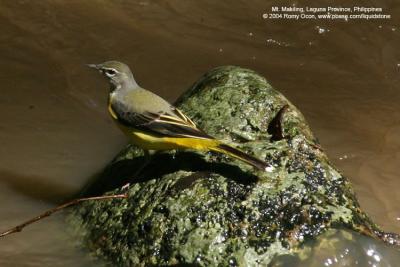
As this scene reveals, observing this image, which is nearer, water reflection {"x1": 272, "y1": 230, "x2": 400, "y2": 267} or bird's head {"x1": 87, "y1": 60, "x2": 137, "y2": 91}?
water reflection {"x1": 272, "y1": 230, "x2": 400, "y2": 267}

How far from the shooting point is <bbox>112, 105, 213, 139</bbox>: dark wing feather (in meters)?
5.95

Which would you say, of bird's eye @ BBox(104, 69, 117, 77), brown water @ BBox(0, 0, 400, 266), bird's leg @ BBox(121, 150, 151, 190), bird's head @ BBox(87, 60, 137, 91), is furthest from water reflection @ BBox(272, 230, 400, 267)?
bird's eye @ BBox(104, 69, 117, 77)

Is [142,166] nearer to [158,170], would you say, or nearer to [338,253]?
[158,170]

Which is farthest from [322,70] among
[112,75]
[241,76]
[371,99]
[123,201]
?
[123,201]

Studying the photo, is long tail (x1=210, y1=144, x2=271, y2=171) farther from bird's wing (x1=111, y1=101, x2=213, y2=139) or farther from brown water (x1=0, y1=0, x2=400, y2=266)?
brown water (x1=0, y1=0, x2=400, y2=266)

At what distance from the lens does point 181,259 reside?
17.0ft

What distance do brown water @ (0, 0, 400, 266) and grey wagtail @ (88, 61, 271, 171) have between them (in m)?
1.06

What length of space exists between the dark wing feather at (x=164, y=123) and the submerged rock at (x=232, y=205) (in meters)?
0.23

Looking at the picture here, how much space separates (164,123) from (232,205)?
1162 millimetres

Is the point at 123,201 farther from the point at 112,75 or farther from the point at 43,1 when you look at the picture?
the point at 43,1

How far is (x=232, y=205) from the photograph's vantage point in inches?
211

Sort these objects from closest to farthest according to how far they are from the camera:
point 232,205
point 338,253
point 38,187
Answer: point 338,253 < point 232,205 < point 38,187

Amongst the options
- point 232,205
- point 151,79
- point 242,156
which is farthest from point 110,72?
point 151,79

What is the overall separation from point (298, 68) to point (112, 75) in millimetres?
3826
